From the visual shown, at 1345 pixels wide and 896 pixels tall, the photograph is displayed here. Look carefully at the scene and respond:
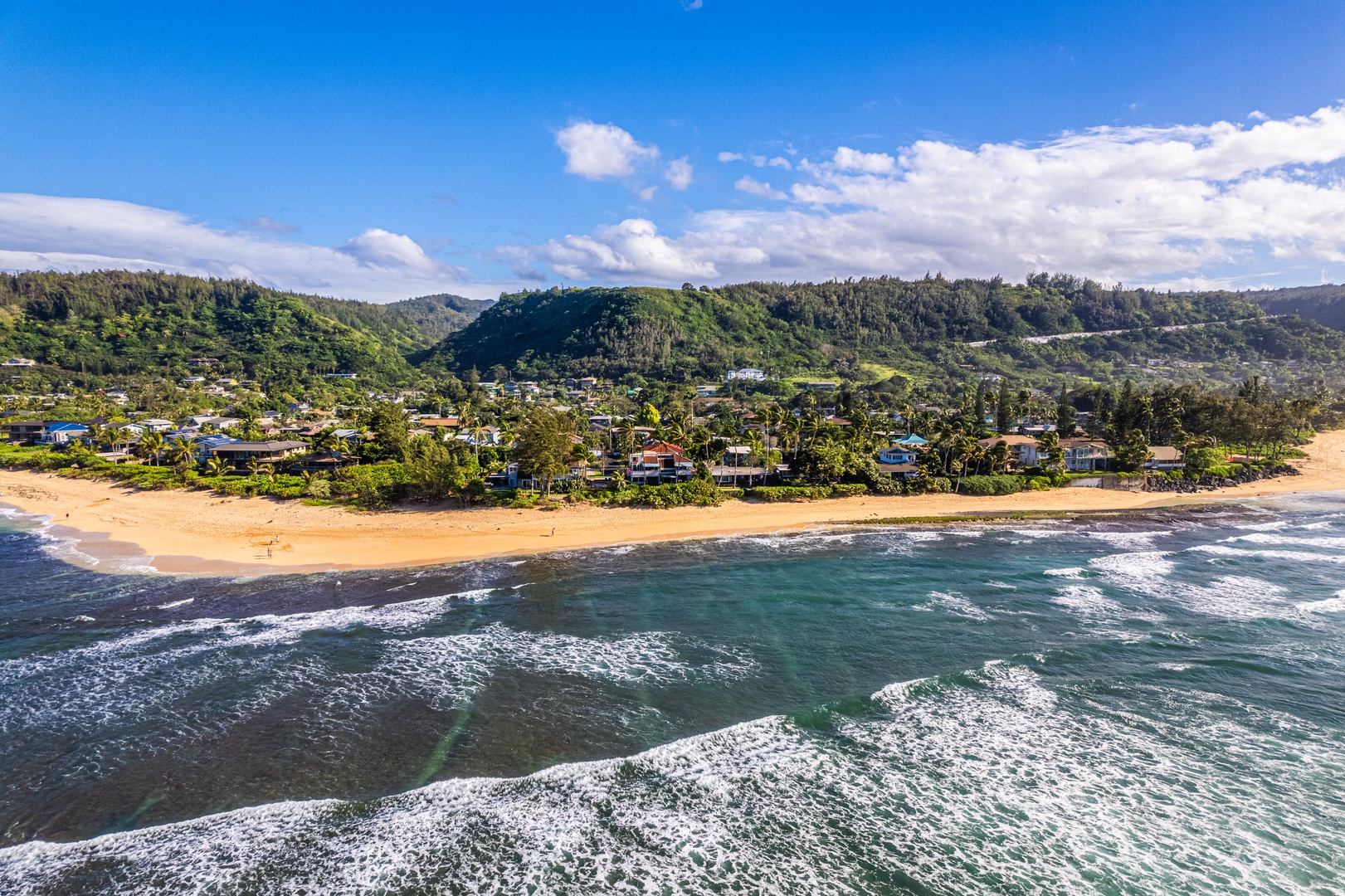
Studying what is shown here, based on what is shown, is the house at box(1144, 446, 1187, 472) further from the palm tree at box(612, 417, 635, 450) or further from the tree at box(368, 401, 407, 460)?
the tree at box(368, 401, 407, 460)

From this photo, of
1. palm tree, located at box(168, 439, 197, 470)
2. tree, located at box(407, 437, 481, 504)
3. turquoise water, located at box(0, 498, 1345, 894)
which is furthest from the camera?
palm tree, located at box(168, 439, 197, 470)

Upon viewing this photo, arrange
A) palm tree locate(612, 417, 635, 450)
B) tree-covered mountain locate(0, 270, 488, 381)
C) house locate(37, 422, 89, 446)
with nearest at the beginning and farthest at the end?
palm tree locate(612, 417, 635, 450), house locate(37, 422, 89, 446), tree-covered mountain locate(0, 270, 488, 381)

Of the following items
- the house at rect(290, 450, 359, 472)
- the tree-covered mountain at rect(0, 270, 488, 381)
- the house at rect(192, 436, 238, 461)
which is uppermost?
the tree-covered mountain at rect(0, 270, 488, 381)

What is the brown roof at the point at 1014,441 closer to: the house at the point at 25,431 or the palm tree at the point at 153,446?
the palm tree at the point at 153,446

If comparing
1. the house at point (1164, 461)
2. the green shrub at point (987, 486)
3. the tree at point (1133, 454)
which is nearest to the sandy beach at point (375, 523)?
the green shrub at point (987, 486)

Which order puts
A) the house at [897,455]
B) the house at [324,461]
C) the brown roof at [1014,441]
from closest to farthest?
1. the house at [324,461]
2. the house at [897,455]
3. the brown roof at [1014,441]

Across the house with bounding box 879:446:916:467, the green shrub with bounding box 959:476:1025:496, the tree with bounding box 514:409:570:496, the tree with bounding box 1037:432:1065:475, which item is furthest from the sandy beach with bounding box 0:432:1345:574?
the house with bounding box 879:446:916:467

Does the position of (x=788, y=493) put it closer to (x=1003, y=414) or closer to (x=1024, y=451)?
(x=1024, y=451)
